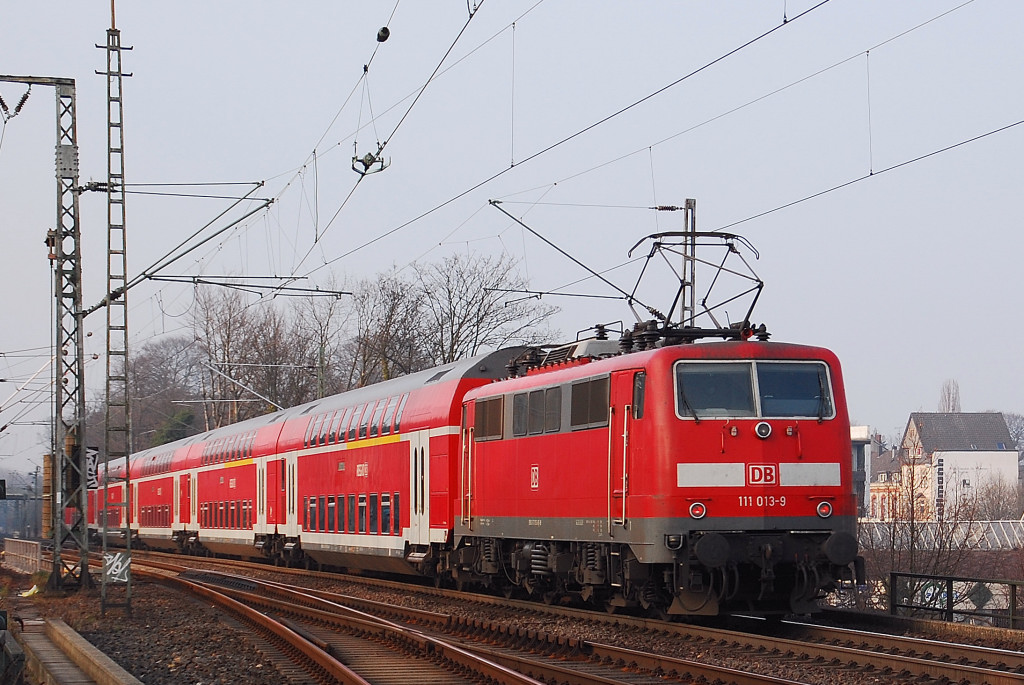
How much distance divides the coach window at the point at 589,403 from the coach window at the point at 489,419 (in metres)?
2.73

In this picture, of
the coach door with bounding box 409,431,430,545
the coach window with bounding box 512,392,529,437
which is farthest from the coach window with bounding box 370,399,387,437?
the coach window with bounding box 512,392,529,437

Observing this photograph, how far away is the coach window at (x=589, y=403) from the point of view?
17219 millimetres

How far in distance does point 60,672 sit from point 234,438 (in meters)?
27.4

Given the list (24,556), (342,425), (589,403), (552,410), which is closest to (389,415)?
(342,425)

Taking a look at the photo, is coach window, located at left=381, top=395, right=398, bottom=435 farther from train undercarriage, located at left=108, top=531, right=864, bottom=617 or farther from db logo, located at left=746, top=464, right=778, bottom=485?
db logo, located at left=746, top=464, right=778, bottom=485

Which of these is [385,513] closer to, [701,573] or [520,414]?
[520,414]

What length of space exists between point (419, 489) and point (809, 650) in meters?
11.9

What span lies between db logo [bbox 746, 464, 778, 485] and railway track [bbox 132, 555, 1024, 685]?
1.74 m

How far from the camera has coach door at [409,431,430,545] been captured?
2408 cm

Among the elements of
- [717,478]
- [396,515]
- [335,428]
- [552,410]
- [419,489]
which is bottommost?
[396,515]

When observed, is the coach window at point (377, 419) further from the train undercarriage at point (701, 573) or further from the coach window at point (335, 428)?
the train undercarriage at point (701, 573)

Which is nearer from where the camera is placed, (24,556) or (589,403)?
(589,403)

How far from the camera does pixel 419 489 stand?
967 inches

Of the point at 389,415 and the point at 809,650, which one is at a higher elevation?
the point at 389,415
